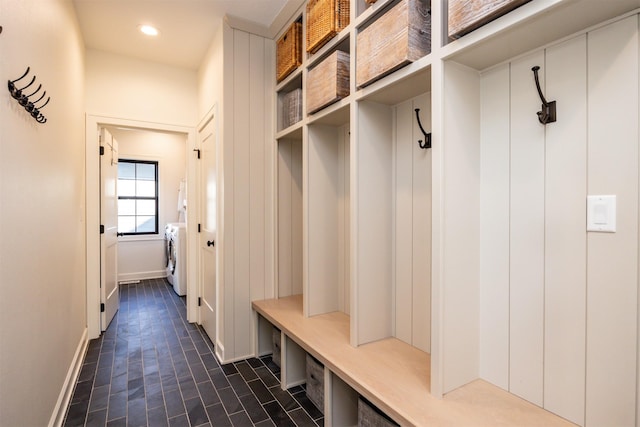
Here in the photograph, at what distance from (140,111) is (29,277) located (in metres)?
2.27

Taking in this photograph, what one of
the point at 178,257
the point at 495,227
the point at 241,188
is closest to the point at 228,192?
the point at 241,188

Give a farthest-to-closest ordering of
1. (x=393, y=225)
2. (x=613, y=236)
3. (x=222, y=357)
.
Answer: (x=222, y=357) < (x=393, y=225) < (x=613, y=236)

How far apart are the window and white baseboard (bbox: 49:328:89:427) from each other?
3252 mm

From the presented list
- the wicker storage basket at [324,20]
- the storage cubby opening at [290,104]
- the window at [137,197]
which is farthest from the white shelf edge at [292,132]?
the window at [137,197]

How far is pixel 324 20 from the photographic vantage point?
196 cm

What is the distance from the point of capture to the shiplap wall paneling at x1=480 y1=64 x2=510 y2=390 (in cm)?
140

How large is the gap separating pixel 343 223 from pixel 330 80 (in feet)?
3.31

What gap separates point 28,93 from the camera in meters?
1.55

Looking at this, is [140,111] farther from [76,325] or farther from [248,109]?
[76,325]

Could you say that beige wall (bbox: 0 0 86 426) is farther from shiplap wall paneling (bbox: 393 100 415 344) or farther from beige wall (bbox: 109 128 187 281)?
beige wall (bbox: 109 128 187 281)

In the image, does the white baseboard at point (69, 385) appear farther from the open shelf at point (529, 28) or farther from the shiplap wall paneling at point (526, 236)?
the open shelf at point (529, 28)

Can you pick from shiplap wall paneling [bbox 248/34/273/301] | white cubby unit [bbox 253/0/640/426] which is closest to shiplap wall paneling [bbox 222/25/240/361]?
shiplap wall paneling [bbox 248/34/273/301]

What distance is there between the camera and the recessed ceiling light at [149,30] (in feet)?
8.98

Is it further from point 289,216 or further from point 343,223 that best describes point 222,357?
point 343,223
